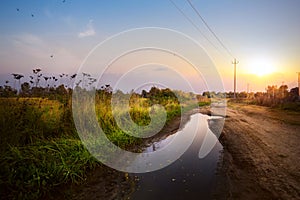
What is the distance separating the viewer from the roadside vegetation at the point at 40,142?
405 cm

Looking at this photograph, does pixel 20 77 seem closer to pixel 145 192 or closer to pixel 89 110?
pixel 89 110

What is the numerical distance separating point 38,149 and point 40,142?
40cm

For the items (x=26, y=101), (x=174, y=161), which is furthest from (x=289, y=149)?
(x=26, y=101)

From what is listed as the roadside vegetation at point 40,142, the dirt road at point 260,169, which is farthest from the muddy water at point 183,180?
the roadside vegetation at point 40,142

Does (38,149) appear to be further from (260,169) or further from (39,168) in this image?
(260,169)

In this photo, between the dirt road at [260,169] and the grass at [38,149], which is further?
the grass at [38,149]

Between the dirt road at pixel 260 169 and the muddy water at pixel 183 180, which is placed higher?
the dirt road at pixel 260 169

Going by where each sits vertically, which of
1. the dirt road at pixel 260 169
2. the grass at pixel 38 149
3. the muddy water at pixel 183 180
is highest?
the grass at pixel 38 149

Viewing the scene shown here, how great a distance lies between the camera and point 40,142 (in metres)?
5.38

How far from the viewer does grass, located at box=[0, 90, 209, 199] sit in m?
4.00

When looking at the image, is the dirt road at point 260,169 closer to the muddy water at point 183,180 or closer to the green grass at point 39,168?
the muddy water at point 183,180

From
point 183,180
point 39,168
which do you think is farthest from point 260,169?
point 39,168

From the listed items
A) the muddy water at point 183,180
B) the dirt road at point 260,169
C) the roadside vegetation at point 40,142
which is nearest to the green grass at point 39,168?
the roadside vegetation at point 40,142

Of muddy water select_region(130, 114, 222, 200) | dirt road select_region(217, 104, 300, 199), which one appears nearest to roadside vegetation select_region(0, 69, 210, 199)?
muddy water select_region(130, 114, 222, 200)
